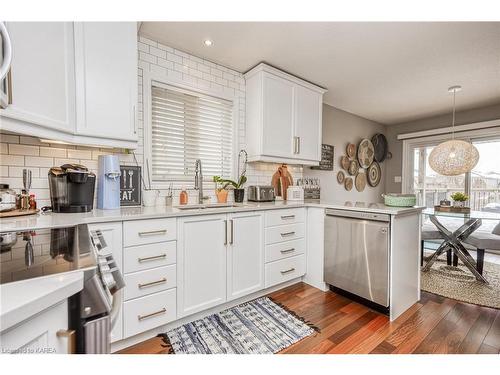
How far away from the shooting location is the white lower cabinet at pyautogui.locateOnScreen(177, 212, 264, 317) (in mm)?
1682

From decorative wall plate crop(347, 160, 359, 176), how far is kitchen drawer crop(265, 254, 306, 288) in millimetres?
2276

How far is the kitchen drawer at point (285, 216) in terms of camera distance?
2168 mm

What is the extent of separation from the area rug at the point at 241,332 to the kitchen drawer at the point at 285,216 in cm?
75

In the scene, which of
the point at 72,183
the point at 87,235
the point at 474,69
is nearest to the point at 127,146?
the point at 72,183

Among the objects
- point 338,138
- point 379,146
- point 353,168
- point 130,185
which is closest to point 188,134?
point 130,185

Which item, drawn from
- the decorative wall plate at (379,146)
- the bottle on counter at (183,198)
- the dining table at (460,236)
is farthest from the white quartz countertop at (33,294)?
the decorative wall plate at (379,146)

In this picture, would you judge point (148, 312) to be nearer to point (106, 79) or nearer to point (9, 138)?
point (9, 138)

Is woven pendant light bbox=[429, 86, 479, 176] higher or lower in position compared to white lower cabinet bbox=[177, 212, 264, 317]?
higher

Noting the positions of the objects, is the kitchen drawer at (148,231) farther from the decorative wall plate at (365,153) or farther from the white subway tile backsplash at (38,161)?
the decorative wall plate at (365,153)

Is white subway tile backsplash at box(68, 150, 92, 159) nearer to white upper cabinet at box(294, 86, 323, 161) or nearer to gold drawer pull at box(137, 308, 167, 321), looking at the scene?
gold drawer pull at box(137, 308, 167, 321)

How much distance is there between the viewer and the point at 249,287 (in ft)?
6.71

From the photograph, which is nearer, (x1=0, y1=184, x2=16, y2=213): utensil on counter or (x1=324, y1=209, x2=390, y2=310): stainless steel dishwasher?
(x1=0, y1=184, x2=16, y2=213): utensil on counter

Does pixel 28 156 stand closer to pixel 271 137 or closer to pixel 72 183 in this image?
pixel 72 183

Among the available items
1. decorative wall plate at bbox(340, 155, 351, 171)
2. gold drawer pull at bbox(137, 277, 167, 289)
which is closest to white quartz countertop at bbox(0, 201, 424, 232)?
gold drawer pull at bbox(137, 277, 167, 289)
